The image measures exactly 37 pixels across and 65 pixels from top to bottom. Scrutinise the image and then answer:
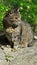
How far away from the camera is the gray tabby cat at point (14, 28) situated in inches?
219

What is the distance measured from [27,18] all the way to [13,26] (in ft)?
5.70

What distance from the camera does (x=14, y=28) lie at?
5.60 m

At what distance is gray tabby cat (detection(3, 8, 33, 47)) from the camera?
555cm

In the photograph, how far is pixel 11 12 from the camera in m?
5.50

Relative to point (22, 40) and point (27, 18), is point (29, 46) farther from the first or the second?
point (27, 18)

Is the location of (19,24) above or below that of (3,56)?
above

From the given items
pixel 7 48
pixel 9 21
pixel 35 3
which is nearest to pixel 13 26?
pixel 9 21

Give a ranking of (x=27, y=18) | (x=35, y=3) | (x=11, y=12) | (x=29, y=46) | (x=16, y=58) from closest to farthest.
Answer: (x=16, y=58) < (x=11, y=12) < (x=29, y=46) < (x=27, y=18) < (x=35, y=3)

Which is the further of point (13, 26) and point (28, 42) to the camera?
point (28, 42)

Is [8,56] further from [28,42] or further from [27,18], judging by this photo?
[27,18]

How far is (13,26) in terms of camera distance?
5.58m

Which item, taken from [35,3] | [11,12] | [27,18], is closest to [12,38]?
[11,12]

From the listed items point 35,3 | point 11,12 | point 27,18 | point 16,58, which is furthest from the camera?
point 35,3

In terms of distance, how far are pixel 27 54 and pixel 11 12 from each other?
39.9 inches
